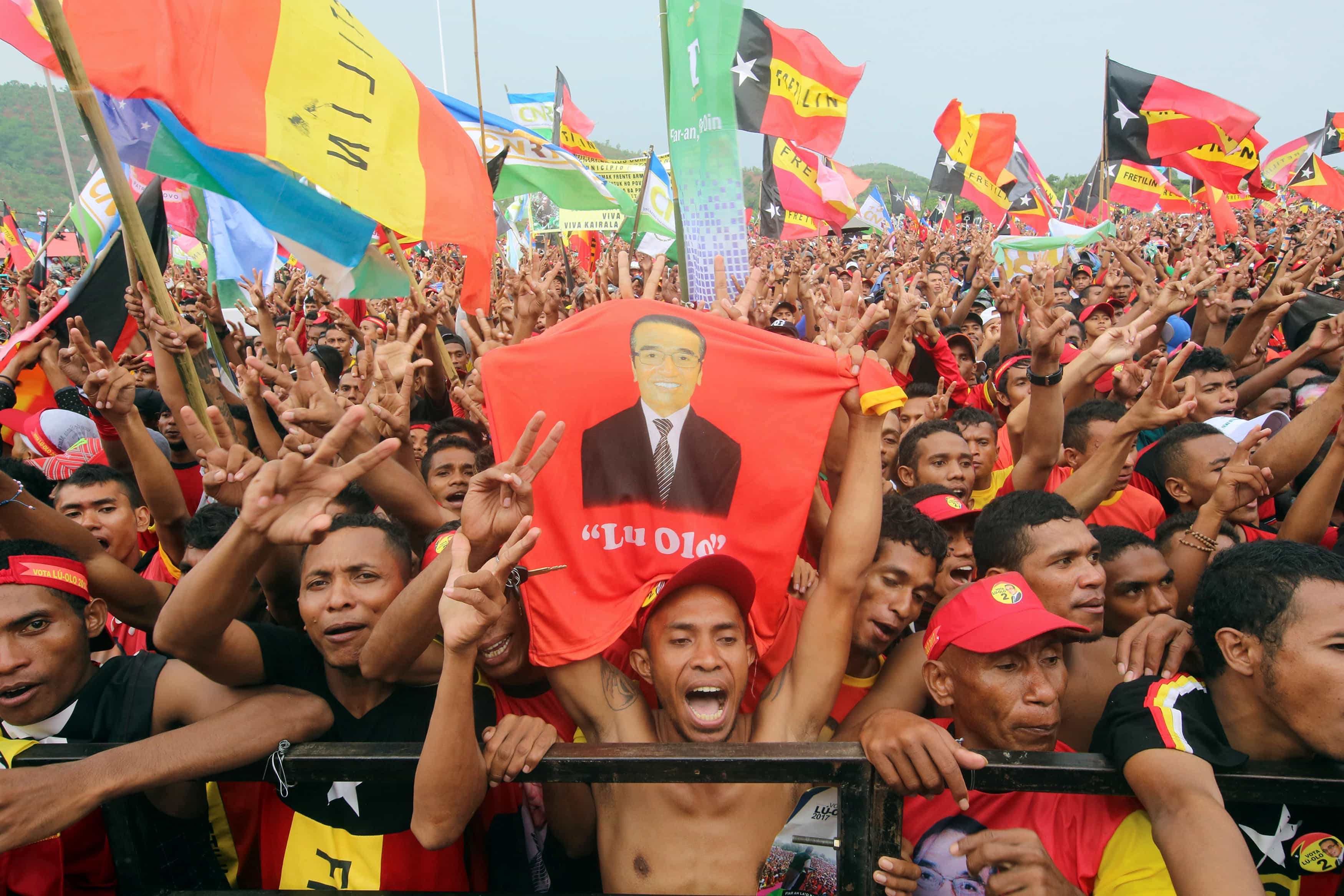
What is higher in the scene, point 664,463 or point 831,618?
point 664,463

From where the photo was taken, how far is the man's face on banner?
2.75 m

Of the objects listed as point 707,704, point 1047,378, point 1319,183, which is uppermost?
point 1319,183

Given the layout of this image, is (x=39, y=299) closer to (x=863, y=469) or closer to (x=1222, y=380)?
(x=863, y=469)

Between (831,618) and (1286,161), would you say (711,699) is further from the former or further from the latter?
(1286,161)

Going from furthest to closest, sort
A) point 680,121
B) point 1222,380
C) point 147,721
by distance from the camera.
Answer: point 680,121
point 1222,380
point 147,721

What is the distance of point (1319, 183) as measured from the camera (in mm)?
15203

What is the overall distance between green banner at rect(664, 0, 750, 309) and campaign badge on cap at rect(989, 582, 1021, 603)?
360 cm

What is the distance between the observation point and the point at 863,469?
8.41ft

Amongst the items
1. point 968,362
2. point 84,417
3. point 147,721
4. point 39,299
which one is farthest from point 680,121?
point 39,299

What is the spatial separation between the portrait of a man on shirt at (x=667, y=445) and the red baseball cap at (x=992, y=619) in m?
0.78

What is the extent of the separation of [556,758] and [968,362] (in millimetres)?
5951

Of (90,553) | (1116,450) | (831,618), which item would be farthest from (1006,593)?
(90,553)

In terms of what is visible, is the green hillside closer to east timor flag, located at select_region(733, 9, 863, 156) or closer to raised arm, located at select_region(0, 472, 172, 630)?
east timor flag, located at select_region(733, 9, 863, 156)

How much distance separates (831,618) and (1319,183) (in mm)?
18152
